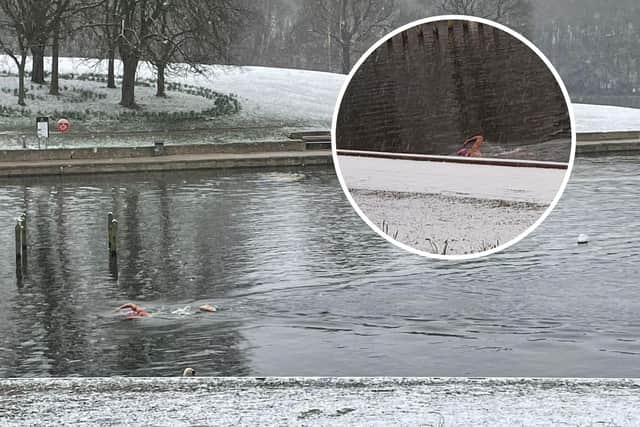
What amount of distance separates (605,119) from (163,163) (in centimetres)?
2622

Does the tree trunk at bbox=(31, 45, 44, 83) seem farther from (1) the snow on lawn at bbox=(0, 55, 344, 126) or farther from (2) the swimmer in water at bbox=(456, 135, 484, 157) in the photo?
(2) the swimmer in water at bbox=(456, 135, 484, 157)

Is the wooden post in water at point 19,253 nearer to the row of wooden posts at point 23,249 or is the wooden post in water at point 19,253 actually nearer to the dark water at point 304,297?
the row of wooden posts at point 23,249

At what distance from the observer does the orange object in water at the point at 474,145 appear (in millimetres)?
2074

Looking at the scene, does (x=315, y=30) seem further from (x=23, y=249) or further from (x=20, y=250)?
(x=20, y=250)

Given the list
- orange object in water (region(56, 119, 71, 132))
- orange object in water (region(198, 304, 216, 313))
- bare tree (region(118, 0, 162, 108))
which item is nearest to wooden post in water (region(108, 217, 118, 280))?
orange object in water (region(198, 304, 216, 313))

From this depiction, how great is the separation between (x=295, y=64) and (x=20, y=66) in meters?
70.2

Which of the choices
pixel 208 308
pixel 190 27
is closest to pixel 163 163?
pixel 190 27

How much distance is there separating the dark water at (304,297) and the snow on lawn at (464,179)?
30.0ft

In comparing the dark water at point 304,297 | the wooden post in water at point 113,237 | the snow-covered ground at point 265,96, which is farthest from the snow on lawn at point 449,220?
the snow-covered ground at point 265,96

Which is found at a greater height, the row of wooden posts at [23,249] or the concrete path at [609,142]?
the concrete path at [609,142]

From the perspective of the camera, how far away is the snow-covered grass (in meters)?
47.3

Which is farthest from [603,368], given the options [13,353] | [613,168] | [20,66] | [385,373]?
[20,66]

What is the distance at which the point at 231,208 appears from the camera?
27.2 m

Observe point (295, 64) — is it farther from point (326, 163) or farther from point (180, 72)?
point (326, 163)
